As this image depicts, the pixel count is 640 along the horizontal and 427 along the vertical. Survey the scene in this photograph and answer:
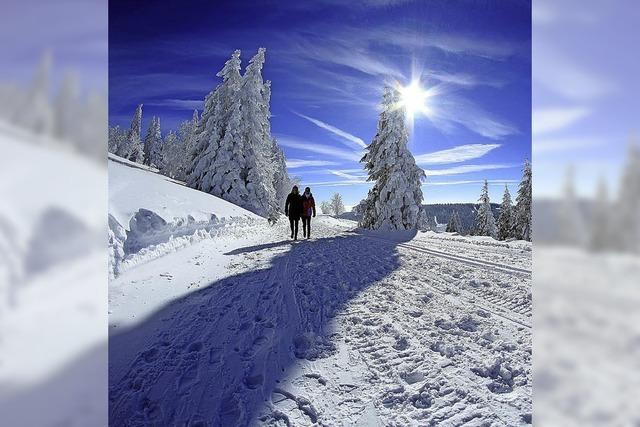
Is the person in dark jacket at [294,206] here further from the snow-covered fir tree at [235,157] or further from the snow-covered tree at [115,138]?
the snow-covered tree at [115,138]

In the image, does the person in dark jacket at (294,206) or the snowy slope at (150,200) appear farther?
the person in dark jacket at (294,206)

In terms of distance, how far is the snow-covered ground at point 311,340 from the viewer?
4.18ft

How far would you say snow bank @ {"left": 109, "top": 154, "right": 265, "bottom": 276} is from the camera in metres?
1.62

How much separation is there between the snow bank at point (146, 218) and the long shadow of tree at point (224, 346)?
288mm

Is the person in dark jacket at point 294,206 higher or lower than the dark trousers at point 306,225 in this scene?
higher

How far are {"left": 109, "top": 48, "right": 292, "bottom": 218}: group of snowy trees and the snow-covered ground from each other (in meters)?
0.31
